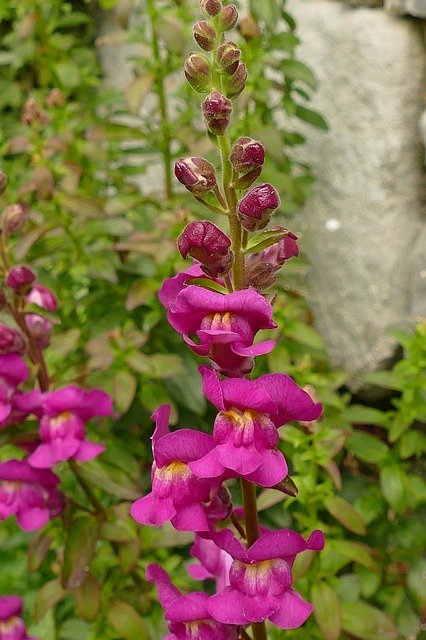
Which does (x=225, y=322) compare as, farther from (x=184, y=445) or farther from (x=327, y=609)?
(x=327, y=609)

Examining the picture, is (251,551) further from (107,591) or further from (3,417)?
(107,591)

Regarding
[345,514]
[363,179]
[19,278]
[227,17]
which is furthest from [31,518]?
[363,179]

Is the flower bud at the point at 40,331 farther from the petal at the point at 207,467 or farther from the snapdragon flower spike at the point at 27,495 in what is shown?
the petal at the point at 207,467

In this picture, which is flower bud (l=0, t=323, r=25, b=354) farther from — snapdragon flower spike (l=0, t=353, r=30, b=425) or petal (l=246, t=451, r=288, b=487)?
petal (l=246, t=451, r=288, b=487)

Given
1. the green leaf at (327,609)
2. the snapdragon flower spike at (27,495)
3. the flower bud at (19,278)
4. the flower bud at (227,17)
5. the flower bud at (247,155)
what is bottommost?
the green leaf at (327,609)

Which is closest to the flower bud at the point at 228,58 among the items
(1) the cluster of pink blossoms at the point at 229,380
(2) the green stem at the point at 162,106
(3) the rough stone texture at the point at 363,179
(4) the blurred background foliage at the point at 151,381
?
(1) the cluster of pink blossoms at the point at 229,380

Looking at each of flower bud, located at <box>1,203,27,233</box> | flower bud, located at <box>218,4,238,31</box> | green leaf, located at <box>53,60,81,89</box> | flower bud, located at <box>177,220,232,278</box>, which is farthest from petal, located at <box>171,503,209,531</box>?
green leaf, located at <box>53,60,81,89</box>

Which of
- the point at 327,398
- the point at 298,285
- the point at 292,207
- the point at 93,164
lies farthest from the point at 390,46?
the point at 327,398
